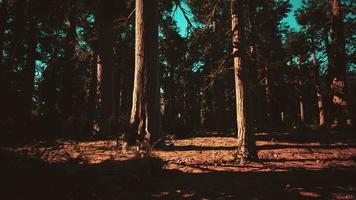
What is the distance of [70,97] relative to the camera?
1692 centimetres

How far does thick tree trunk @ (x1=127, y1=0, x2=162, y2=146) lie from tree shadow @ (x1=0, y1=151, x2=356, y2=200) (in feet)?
9.48

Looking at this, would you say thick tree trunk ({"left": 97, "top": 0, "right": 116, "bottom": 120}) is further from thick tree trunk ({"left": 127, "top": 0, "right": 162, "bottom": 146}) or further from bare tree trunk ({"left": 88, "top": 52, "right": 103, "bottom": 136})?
thick tree trunk ({"left": 127, "top": 0, "right": 162, "bottom": 146})

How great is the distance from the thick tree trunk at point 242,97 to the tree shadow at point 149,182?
→ 1.15 m

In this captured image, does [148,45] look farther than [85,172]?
Yes

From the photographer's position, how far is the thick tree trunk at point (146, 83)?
9.52 metres

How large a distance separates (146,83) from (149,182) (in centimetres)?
459

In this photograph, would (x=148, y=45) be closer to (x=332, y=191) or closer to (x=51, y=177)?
(x=51, y=177)

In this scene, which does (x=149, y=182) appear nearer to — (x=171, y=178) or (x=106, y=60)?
(x=171, y=178)

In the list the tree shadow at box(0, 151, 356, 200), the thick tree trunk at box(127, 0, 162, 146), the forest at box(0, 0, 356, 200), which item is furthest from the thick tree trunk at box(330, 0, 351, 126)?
the thick tree trunk at box(127, 0, 162, 146)

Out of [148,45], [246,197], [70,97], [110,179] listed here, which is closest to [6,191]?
[110,179]

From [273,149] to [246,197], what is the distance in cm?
514

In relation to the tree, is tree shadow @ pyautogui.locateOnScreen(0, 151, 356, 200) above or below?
below

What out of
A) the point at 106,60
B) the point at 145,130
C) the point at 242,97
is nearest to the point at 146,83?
the point at 145,130

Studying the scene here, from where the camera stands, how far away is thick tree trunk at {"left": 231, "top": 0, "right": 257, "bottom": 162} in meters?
7.77
